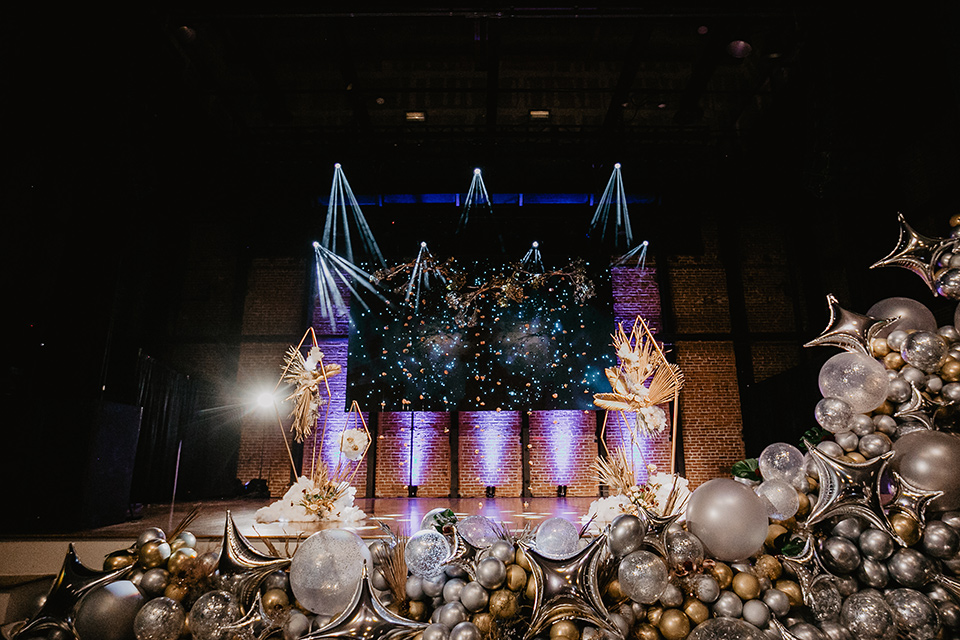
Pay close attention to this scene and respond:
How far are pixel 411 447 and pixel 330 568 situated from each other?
26.0ft

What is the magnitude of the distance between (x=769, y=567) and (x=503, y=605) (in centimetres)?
71

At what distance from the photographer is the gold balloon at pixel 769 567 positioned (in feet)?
4.16

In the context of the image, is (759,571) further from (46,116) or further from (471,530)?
(46,116)

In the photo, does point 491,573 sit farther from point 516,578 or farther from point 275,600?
point 275,600

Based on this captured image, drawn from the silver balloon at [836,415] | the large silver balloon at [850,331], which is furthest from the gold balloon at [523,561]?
the large silver balloon at [850,331]

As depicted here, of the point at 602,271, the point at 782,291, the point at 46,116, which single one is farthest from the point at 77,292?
the point at 782,291

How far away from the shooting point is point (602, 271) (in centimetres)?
882

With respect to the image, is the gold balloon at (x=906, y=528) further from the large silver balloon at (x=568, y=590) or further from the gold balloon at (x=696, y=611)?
the large silver balloon at (x=568, y=590)

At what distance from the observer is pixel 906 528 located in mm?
1311

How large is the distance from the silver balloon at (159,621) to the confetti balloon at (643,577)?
1057mm

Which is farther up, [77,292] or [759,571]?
[77,292]

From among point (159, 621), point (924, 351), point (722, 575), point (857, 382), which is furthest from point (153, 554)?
point (924, 351)

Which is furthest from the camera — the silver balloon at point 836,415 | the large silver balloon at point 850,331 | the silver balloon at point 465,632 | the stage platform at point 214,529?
the stage platform at point 214,529

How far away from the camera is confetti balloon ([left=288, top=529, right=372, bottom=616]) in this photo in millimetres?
1133
